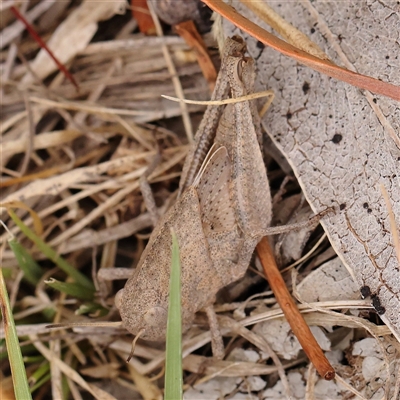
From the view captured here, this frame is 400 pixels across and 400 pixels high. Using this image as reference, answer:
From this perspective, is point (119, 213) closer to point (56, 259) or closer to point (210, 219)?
point (56, 259)

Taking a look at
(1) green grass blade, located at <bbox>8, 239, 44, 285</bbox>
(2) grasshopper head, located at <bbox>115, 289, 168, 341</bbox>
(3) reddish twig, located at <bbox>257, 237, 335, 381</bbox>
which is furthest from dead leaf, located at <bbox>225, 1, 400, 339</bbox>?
(1) green grass blade, located at <bbox>8, 239, 44, 285</bbox>

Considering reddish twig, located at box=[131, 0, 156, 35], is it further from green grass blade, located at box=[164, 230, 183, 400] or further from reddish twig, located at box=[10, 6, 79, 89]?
green grass blade, located at box=[164, 230, 183, 400]

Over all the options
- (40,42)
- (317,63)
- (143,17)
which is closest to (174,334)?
(317,63)

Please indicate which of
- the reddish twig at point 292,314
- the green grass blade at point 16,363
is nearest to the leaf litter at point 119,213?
the reddish twig at point 292,314

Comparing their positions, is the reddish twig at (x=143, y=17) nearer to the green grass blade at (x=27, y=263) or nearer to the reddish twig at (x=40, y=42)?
the reddish twig at (x=40, y=42)

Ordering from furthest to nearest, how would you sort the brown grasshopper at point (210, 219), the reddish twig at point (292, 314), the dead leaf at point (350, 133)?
1. the brown grasshopper at point (210, 219)
2. the reddish twig at point (292, 314)
3. the dead leaf at point (350, 133)

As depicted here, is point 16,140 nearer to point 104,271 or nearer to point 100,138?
point 100,138

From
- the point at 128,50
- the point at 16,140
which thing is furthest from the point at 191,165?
the point at 16,140
